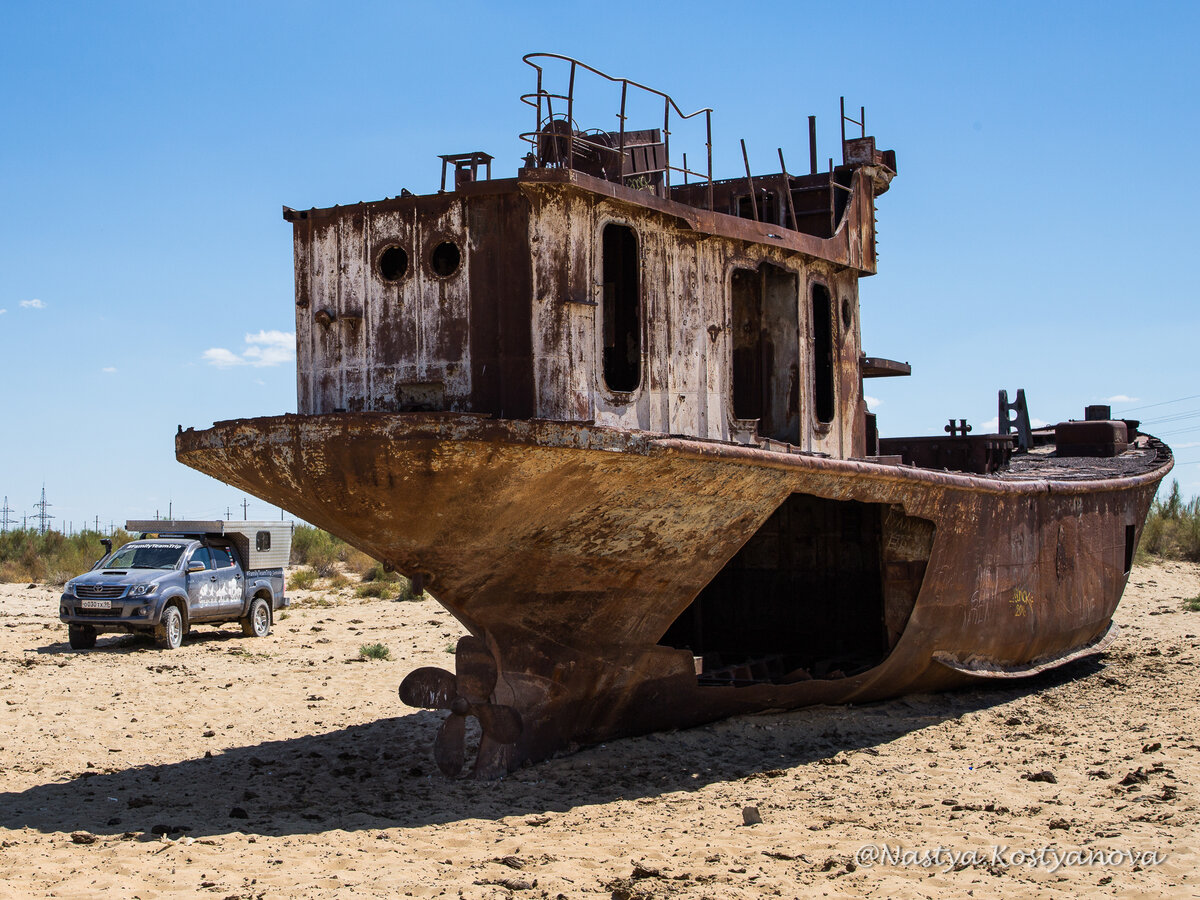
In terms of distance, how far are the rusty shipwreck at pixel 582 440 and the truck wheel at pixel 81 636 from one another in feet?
25.8

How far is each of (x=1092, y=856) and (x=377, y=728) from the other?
5423 mm

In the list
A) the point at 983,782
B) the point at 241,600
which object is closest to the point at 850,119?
the point at 983,782

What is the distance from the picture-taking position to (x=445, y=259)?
732cm

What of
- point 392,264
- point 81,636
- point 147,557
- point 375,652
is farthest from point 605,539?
point 147,557

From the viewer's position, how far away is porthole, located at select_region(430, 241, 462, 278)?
727 cm

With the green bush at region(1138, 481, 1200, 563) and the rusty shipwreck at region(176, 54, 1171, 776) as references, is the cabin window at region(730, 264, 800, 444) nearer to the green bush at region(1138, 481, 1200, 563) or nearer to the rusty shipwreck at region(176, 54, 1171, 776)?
the rusty shipwreck at region(176, 54, 1171, 776)

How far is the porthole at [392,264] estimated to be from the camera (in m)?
7.46

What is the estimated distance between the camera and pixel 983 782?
7.12 metres

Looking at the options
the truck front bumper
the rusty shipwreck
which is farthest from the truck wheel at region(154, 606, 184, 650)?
the rusty shipwreck

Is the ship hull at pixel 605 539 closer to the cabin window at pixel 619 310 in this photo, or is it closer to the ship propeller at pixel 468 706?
the ship propeller at pixel 468 706

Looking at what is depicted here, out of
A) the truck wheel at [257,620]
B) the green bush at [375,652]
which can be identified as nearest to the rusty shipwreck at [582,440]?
the green bush at [375,652]

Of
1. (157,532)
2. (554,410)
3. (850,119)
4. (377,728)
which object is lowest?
(377,728)

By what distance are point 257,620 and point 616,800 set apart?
10.5 m

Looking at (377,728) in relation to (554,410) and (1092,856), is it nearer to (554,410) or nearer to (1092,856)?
(554,410)
